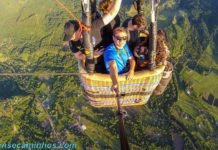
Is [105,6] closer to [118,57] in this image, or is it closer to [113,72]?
[118,57]

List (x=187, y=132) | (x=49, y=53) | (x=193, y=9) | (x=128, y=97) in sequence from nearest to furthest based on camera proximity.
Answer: (x=128, y=97) < (x=187, y=132) < (x=49, y=53) < (x=193, y=9)

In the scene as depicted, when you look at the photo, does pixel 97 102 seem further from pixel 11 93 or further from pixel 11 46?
pixel 11 46

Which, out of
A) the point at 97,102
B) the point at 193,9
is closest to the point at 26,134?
Result: the point at 193,9

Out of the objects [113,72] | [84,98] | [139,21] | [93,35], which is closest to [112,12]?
[93,35]

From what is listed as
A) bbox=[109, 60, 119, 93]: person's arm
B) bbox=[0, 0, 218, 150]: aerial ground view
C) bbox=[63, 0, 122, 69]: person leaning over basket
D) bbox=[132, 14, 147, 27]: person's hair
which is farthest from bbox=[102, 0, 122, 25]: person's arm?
bbox=[0, 0, 218, 150]: aerial ground view

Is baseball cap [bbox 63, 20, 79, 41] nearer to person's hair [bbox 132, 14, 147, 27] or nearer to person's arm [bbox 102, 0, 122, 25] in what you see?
person's arm [bbox 102, 0, 122, 25]

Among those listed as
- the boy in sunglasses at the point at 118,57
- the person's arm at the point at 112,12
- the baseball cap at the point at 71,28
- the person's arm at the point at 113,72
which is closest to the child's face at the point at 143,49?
the boy in sunglasses at the point at 118,57

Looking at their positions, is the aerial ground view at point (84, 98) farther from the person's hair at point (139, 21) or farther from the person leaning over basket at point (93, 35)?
the person leaning over basket at point (93, 35)

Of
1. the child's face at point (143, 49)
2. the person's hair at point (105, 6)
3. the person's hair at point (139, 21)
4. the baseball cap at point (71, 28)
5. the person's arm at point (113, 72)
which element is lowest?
the person's arm at point (113, 72)
